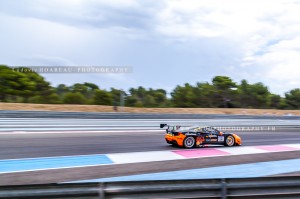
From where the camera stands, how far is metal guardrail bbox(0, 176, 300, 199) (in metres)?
3.79

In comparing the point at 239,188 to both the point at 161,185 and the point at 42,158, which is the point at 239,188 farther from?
the point at 42,158

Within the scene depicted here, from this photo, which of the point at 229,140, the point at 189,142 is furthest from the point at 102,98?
the point at 189,142

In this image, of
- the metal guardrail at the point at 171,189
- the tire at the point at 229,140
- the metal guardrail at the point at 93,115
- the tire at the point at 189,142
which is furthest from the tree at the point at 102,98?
the metal guardrail at the point at 171,189

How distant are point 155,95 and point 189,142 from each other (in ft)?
110

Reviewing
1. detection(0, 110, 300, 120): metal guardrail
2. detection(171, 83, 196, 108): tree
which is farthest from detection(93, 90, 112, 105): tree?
detection(0, 110, 300, 120): metal guardrail

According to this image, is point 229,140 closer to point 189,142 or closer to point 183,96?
point 189,142

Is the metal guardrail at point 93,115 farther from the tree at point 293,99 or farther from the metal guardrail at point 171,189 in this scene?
the tree at point 293,99

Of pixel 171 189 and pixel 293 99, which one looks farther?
pixel 293 99

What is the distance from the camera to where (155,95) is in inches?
1772

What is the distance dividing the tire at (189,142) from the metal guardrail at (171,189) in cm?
709

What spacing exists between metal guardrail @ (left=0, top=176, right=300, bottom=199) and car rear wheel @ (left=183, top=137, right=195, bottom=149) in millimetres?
7089

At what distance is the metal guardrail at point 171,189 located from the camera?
379 centimetres

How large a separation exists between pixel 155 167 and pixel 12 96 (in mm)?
25501

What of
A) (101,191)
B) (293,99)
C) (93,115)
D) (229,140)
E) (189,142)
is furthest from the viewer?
(293,99)
